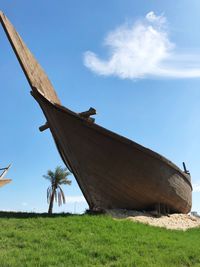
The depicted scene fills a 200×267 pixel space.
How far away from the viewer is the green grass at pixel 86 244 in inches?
256

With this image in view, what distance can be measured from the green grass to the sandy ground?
4.39 ft

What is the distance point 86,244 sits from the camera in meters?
7.60

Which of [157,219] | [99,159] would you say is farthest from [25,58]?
[157,219]

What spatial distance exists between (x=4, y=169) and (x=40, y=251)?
1579 cm

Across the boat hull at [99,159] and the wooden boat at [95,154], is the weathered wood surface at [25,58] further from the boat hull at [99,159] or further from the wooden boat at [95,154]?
the boat hull at [99,159]

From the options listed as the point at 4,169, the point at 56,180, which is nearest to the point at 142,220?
the point at 4,169

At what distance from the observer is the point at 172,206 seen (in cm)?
1427

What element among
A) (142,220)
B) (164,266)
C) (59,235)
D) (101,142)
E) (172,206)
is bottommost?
(164,266)

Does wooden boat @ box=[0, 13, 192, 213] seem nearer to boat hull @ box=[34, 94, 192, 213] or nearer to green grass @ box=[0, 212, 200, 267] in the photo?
boat hull @ box=[34, 94, 192, 213]

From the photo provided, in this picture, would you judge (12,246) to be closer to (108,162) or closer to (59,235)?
(59,235)

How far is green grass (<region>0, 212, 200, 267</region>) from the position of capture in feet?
21.3

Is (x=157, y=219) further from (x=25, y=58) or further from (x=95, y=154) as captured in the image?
(x=25, y=58)

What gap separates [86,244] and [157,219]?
528cm

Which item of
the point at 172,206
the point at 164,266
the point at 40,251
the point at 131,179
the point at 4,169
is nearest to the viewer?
the point at 164,266
